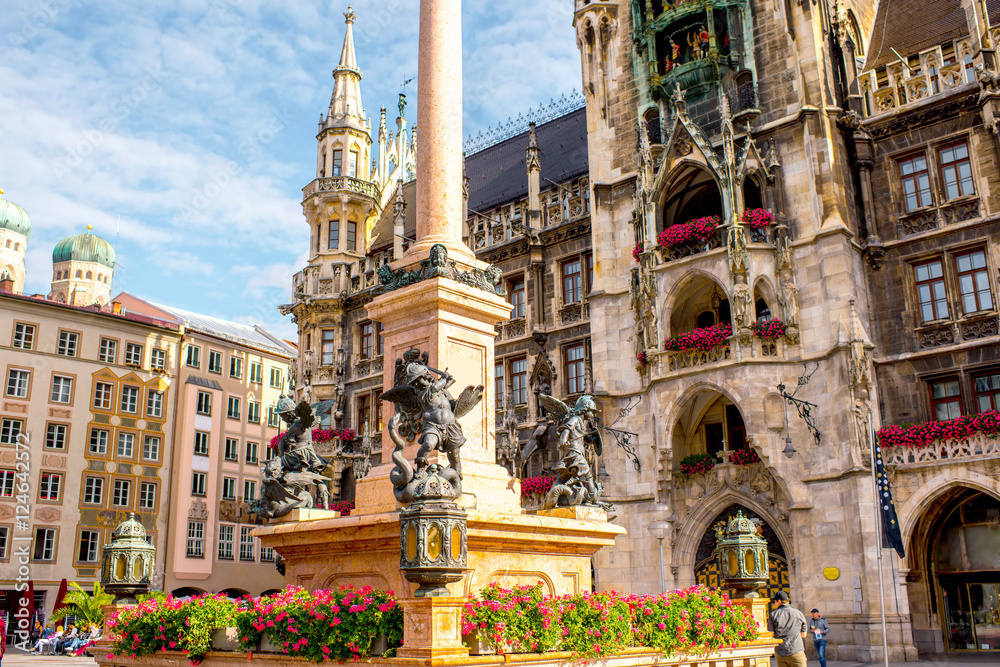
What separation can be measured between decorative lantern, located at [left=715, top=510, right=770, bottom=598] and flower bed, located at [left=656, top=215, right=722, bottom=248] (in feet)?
46.9

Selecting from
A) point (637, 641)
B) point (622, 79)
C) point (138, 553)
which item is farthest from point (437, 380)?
point (622, 79)

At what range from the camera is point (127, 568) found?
15430mm

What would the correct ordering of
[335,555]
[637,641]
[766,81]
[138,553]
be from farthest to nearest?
1. [766,81]
2. [138,553]
3. [335,555]
4. [637,641]

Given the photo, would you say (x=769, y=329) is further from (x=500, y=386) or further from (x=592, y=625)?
(x=592, y=625)

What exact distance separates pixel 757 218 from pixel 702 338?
4078 mm

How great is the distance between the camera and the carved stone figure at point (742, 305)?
2727 cm

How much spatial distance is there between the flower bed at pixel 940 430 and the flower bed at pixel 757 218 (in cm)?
701

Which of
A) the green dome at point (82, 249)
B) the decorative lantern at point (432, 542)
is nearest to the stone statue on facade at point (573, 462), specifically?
the decorative lantern at point (432, 542)

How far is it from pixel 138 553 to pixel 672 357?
1793cm

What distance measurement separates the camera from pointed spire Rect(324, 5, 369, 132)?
4488cm

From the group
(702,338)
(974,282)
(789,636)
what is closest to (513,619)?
(789,636)

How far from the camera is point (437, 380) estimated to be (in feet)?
35.6

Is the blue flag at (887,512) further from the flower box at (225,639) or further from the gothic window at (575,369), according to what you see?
the flower box at (225,639)

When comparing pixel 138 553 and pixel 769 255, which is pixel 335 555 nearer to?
→ pixel 138 553
